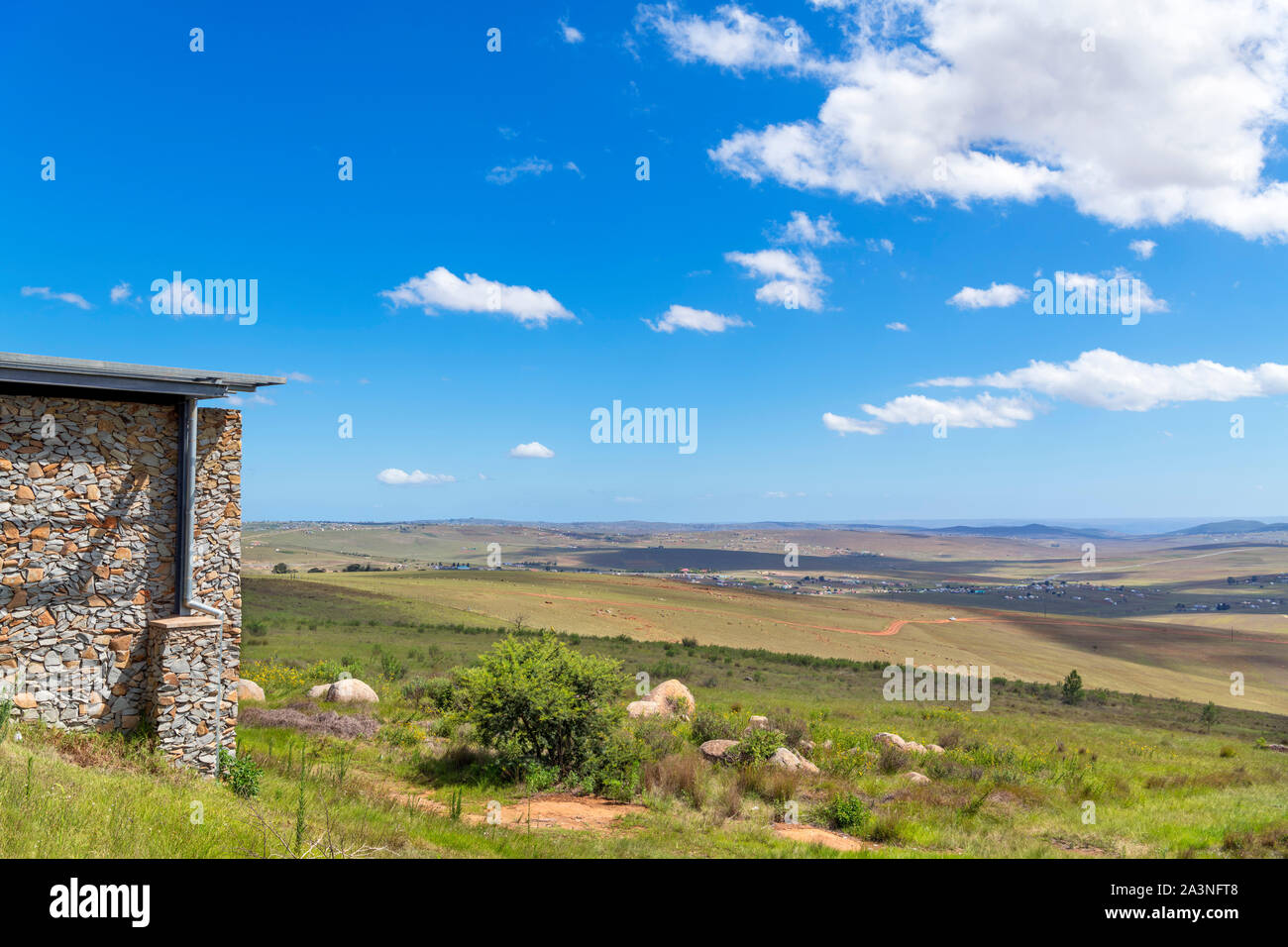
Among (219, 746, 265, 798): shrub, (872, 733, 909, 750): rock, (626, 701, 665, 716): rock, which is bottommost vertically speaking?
(872, 733, 909, 750): rock

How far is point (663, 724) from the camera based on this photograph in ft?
60.2

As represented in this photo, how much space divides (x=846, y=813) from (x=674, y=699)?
9.19m

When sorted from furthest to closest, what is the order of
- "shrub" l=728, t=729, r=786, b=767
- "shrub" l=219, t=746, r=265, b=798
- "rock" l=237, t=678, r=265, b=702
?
"rock" l=237, t=678, r=265, b=702
"shrub" l=728, t=729, r=786, b=767
"shrub" l=219, t=746, r=265, b=798

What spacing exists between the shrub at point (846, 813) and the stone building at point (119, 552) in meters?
9.67

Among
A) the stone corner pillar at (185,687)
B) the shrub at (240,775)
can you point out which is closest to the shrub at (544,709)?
the shrub at (240,775)

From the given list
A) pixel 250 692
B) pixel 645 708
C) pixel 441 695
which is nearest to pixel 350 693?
pixel 250 692

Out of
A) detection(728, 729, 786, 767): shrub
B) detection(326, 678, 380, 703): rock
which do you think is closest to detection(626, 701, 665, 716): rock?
detection(728, 729, 786, 767): shrub

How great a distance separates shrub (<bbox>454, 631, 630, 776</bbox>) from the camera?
43.2ft

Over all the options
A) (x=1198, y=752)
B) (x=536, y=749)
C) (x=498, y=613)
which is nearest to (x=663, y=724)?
(x=536, y=749)

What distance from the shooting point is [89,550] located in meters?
9.73

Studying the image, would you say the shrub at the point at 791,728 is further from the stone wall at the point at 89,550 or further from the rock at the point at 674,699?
the stone wall at the point at 89,550

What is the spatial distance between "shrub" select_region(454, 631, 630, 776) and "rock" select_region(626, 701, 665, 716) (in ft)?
17.8

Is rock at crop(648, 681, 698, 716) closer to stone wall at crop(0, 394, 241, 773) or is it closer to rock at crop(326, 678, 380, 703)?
rock at crop(326, 678, 380, 703)

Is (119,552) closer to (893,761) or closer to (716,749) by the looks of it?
(716,749)
